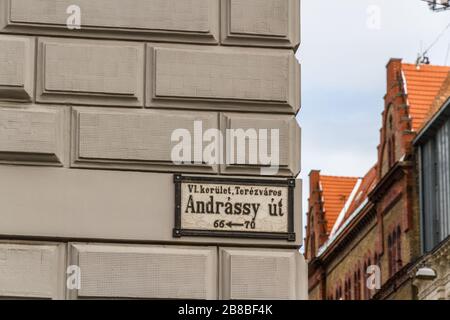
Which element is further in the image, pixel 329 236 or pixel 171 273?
pixel 329 236

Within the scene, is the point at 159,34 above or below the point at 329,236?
below

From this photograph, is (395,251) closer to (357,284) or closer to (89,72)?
(357,284)

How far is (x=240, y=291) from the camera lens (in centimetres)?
1038

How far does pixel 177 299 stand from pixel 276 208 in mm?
1011

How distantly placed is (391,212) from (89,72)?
48194 millimetres

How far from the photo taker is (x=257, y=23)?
10914 millimetres

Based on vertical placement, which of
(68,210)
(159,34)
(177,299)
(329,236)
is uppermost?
(329,236)

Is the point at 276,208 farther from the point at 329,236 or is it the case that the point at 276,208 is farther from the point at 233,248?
the point at 329,236

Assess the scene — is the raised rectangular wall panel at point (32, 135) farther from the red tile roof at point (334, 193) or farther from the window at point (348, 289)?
the red tile roof at point (334, 193)

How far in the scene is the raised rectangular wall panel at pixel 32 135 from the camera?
10.4 meters

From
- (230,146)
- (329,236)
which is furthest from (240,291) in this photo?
(329,236)

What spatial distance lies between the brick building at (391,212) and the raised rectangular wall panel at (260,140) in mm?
43837

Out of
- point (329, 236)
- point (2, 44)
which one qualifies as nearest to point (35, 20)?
point (2, 44)

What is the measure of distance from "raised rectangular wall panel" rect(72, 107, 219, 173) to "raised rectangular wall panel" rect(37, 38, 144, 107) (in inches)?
4.2
